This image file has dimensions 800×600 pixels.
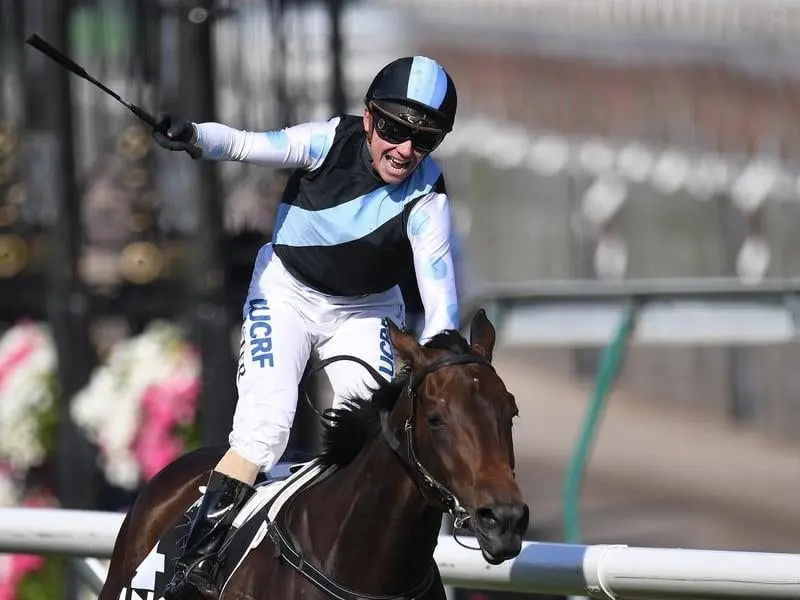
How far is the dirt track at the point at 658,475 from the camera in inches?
361

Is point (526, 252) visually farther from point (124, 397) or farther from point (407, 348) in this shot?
point (407, 348)

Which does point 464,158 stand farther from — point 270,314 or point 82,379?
point 270,314

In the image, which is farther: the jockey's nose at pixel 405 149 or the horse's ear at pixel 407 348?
the jockey's nose at pixel 405 149

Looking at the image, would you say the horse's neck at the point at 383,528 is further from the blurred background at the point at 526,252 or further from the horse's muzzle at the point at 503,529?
the blurred background at the point at 526,252

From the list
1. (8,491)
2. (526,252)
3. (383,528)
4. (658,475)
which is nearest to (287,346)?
(383,528)

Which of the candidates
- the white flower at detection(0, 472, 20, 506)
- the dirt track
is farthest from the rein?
the dirt track

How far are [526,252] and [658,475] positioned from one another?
2.45m

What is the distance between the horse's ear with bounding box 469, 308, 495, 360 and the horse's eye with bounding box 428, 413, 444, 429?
226 millimetres

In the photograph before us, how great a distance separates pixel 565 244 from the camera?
12.2 metres

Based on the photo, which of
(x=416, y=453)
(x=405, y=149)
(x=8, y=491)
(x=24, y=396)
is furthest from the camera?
(x=8, y=491)

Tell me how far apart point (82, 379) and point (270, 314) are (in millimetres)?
3422

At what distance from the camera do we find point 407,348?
3.54m

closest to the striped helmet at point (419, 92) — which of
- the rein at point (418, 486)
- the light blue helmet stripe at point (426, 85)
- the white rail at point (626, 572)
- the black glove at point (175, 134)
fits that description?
the light blue helmet stripe at point (426, 85)

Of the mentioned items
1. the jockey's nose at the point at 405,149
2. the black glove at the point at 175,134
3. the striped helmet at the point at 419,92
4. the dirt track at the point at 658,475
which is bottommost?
the dirt track at the point at 658,475
